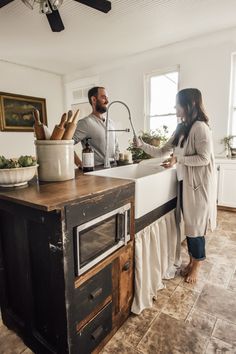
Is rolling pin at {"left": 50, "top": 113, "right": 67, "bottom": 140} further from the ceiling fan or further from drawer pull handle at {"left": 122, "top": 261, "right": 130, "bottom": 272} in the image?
the ceiling fan

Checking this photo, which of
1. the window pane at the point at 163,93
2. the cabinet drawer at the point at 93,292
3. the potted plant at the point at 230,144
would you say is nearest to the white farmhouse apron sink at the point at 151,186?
the cabinet drawer at the point at 93,292

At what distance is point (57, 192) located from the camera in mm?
1036

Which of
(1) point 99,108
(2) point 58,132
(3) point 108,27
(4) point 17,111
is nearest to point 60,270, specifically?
(2) point 58,132

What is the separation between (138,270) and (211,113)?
10.9 feet

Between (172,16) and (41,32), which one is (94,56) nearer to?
(41,32)

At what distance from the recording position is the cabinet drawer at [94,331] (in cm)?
108

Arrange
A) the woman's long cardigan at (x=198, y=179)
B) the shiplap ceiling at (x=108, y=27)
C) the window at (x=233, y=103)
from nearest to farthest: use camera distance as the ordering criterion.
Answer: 1. the woman's long cardigan at (x=198, y=179)
2. the shiplap ceiling at (x=108, y=27)
3. the window at (x=233, y=103)

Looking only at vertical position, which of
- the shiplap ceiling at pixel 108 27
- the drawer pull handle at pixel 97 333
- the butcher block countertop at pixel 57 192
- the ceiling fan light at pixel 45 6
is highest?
the shiplap ceiling at pixel 108 27

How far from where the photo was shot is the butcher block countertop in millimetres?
887

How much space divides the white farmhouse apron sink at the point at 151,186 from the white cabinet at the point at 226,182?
197 centimetres

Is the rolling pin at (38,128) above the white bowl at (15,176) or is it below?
above

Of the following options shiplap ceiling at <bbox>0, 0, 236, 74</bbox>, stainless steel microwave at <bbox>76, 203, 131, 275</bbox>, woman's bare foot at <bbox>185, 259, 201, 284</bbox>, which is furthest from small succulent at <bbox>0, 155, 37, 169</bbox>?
shiplap ceiling at <bbox>0, 0, 236, 74</bbox>

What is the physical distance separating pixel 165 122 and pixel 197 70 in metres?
1.10

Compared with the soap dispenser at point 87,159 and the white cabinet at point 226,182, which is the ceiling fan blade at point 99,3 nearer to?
the soap dispenser at point 87,159
